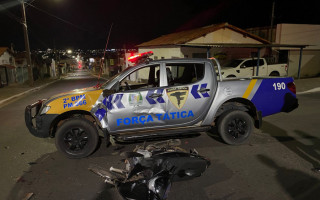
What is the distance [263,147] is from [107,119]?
3.33m

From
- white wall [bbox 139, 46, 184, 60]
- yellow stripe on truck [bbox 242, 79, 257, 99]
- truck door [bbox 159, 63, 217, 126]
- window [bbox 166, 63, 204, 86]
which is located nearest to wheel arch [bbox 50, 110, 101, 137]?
truck door [bbox 159, 63, 217, 126]

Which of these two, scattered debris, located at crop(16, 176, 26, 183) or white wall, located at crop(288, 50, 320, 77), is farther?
white wall, located at crop(288, 50, 320, 77)

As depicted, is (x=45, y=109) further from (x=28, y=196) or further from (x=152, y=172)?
(x=152, y=172)

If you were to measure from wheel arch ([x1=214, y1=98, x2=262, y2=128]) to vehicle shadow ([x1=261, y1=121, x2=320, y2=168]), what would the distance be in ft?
2.58

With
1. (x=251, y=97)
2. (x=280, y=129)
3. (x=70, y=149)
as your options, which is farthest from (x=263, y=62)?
(x=70, y=149)

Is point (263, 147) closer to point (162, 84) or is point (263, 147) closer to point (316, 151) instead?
point (316, 151)

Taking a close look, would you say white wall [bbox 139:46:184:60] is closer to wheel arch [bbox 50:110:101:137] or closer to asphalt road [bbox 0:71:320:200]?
asphalt road [bbox 0:71:320:200]

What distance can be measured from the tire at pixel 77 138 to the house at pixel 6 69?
18.5m

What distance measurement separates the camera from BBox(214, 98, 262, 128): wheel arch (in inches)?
203

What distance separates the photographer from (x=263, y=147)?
5.05 meters

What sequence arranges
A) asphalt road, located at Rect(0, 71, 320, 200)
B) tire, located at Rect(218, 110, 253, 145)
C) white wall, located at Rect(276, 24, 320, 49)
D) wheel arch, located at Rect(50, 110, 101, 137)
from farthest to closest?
white wall, located at Rect(276, 24, 320, 49) → tire, located at Rect(218, 110, 253, 145) → wheel arch, located at Rect(50, 110, 101, 137) → asphalt road, located at Rect(0, 71, 320, 200)

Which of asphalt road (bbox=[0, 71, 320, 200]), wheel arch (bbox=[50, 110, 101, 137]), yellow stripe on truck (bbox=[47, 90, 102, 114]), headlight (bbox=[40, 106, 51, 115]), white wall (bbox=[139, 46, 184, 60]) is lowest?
asphalt road (bbox=[0, 71, 320, 200])

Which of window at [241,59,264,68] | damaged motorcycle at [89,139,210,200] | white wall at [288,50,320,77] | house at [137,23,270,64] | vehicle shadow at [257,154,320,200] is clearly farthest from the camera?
white wall at [288,50,320,77]

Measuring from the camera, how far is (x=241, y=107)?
17.3ft
